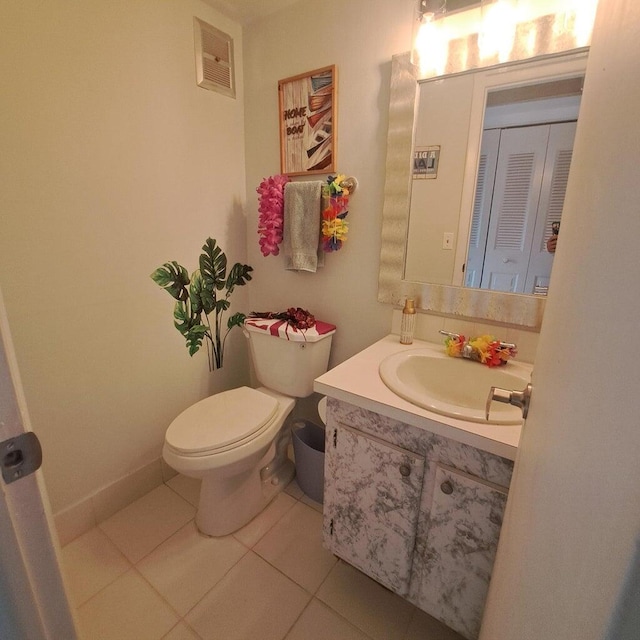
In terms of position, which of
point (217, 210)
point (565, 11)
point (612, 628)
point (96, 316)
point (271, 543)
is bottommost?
point (271, 543)

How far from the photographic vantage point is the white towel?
57.9 inches

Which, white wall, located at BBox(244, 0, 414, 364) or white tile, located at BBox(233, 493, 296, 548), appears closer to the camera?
white wall, located at BBox(244, 0, 414, 364)

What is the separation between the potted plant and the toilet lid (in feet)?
1.21

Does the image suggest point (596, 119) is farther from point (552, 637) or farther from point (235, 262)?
point (235, 262)

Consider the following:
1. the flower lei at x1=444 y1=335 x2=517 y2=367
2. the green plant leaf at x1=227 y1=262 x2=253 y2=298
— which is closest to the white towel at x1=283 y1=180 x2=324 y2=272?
the green plant leaf at x1=227 y1=262 x2=253 y2=298

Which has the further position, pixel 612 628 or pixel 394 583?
pixel 394 583

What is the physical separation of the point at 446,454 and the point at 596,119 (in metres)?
0.76

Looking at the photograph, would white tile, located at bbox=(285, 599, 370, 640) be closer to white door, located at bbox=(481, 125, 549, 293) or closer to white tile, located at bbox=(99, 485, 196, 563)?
white tile, located at bbox=(99, 485, 196, 563)

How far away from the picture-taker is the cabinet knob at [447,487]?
2.85 ft

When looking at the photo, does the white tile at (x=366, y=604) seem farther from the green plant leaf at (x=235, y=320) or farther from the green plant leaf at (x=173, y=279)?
the green plant leaf at (x=173, y=279)

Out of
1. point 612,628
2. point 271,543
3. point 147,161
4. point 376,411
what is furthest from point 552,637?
point 147,161

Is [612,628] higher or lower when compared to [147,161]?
lower

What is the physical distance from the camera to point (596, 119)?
1.26 ft

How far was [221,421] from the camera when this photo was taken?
1.36m
